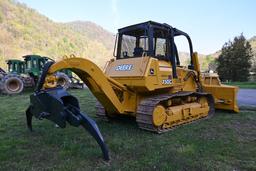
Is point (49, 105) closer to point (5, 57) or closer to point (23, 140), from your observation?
point (23, 140)

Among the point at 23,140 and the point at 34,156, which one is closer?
the point at 34,156

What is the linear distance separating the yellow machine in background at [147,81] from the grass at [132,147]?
0.38 metres

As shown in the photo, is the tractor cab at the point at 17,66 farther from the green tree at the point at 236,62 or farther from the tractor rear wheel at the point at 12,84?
the green tree at the point at 236,62

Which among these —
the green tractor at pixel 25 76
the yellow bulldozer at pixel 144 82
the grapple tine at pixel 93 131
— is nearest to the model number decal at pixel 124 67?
the yellow bulldozer at pixel 144 82

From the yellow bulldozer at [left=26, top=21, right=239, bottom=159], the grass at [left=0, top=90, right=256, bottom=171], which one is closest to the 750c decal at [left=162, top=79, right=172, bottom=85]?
the yellow bulldozer at [left=26, top=21, right=239, bottom=159]

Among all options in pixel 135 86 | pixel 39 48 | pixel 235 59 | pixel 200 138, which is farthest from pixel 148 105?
pixel 39 48

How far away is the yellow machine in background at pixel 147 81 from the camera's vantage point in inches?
247

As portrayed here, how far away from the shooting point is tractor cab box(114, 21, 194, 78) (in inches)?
270

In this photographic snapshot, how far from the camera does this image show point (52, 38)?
43.6 metres

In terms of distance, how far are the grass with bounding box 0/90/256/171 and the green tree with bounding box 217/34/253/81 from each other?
2171 cm

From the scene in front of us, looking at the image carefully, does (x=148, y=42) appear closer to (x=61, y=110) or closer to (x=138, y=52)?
(x=138, y=52)

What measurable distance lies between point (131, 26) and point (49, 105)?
11.0 ft

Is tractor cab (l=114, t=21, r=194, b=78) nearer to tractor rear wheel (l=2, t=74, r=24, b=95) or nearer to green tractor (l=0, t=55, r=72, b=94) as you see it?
green tractor (l=0, t=55, r=72, b=94)

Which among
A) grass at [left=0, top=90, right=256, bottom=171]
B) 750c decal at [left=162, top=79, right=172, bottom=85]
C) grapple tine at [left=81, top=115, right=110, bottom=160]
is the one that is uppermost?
Result: 750c decal at [left=162, top=79, right=172, bottom=85]
